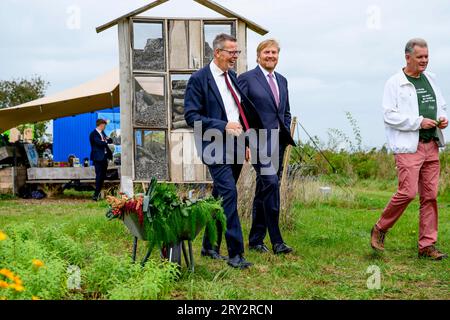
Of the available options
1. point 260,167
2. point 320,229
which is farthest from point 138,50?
point 260,167

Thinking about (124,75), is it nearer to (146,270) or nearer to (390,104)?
(390,104)

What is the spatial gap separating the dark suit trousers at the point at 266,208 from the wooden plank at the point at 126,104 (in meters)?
5.18

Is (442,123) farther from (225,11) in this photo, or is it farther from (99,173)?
(99,173)

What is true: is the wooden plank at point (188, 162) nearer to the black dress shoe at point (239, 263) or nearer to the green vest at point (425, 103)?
the green vest at point (425, 103)

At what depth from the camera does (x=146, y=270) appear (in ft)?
16.8

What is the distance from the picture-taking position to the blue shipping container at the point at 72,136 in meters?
24.1

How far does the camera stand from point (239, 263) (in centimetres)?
599

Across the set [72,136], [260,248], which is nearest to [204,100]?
[260,248]

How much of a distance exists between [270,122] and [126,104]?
5.81 meters

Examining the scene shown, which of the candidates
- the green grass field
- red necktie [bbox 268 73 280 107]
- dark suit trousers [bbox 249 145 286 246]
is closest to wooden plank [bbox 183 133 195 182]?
the green grass field

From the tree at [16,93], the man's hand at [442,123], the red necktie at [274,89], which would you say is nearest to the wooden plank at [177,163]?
the red necktie at [274,89]

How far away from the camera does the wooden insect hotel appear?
11.9 m

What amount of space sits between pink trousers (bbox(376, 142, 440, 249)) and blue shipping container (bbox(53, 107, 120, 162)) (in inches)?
724

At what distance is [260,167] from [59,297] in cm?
257
